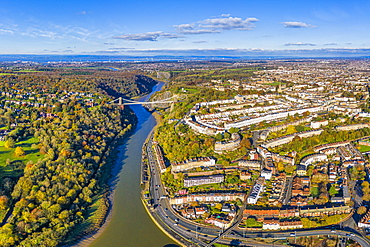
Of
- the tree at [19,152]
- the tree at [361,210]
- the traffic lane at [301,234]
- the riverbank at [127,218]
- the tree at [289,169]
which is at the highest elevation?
the tree at [19,152]

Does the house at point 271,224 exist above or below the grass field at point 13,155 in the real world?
below

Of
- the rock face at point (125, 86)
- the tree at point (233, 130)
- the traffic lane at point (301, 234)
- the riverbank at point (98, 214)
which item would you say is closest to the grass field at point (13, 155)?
the riverbank at point (98, 214)

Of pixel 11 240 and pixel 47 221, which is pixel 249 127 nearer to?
pixel 47 221

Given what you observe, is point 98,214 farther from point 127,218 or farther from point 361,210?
point 361,210

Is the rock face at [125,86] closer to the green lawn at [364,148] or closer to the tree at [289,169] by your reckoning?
the tree at [289,169]

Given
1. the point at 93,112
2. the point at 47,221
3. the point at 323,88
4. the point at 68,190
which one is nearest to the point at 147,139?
the point at 93,112

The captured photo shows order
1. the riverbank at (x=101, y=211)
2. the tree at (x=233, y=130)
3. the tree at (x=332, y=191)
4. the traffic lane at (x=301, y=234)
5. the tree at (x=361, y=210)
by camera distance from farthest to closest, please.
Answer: the tree at (x=233, y=130), the tree at (x=332, y=191), the tree at (x=361, y=210), the riverbank at (x=101, y=211), the traffic lane at (x=301, y=234)

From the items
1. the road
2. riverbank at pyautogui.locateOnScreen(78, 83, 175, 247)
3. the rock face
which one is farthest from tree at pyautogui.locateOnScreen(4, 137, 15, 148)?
the rock face
